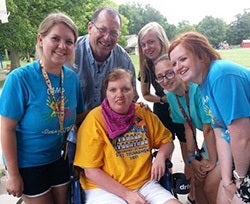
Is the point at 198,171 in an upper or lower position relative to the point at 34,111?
lower

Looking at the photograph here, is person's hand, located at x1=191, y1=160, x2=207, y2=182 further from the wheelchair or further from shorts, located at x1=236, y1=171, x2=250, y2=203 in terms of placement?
shorts, located at x1=236, y1=171, x2=250, y2=203

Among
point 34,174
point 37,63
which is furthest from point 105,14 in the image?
point 34,174

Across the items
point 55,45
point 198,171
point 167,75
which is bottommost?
point 198,171

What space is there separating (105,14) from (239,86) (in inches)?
51.0

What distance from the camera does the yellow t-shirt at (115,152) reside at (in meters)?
2.25

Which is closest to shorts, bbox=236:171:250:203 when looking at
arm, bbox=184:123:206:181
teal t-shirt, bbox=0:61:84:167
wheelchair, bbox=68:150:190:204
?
wheelchair, bbox=68:150:190:204

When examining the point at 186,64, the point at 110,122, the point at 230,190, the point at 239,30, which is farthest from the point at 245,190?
the point at 239,30

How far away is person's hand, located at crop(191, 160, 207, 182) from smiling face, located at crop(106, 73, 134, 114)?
0.78 metres

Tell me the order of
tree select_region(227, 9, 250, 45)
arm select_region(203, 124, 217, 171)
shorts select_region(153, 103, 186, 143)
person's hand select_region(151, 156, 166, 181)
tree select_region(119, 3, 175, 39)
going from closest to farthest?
person's hand select_region(151, 156, 166, 181)
arm select_region(203, 124, 217, 171)
shorts select_region(153, 103, 186, 143)
tree select_region(227, 9, 250, 45)
tree select_region(119, 3, 175, 39)

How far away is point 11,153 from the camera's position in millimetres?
1999

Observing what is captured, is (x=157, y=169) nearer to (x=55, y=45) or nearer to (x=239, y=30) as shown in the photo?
(x=55, y=45)

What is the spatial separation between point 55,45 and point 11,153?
29.2 inches

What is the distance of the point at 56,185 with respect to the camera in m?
2.31

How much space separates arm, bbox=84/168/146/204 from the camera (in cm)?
213
